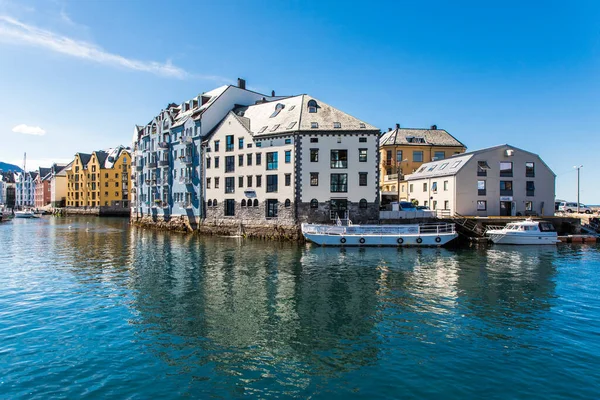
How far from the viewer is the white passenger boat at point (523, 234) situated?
44.1 meters

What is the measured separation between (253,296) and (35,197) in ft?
616

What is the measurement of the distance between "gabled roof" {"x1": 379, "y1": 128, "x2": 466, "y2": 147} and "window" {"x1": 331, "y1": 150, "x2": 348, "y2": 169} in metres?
32.2

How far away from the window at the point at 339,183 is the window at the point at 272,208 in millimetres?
8506

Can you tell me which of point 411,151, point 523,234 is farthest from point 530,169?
point 411,151

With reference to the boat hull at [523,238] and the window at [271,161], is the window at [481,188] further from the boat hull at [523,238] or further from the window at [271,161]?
the window at [271,161]

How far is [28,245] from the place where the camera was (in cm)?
4238

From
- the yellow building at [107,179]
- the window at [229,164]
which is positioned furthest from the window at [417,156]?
the yellow building at [107,179]

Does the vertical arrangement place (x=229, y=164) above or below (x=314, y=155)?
below

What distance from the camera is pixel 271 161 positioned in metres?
50.9

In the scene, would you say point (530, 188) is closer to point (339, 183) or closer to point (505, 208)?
point (505, 208)

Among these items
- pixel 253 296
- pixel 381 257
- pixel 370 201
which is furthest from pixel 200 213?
pixel 253 296

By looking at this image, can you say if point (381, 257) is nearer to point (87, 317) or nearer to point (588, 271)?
point (588, 271)

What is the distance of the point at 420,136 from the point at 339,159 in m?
37.7

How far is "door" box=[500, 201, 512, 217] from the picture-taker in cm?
5350
